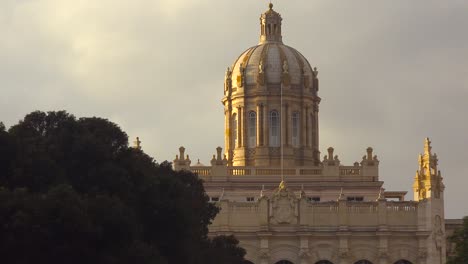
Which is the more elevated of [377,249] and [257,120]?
[257,120]

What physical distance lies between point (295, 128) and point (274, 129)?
183cm

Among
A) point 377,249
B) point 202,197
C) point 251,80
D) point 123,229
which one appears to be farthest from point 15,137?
point 251,80

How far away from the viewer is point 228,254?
367ft

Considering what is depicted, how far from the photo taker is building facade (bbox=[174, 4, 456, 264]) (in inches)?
5546

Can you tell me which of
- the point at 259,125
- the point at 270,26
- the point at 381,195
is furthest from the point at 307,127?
the point at 381,195

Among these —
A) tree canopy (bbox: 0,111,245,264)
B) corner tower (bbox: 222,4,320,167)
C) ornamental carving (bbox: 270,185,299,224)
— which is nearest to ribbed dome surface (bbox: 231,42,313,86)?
corner tower (bbox: 222,4,320,167)

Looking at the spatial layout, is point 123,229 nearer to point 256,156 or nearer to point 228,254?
point 228,254

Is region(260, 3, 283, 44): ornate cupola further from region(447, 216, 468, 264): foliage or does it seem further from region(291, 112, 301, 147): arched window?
region(447, 216, 468, 264): foliage

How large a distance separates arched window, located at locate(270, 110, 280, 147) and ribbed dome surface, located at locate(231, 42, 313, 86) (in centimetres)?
285

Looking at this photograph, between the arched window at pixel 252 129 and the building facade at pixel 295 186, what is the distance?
86mm

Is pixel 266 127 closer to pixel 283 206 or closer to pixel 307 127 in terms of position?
pixel 307 127

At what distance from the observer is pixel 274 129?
153m

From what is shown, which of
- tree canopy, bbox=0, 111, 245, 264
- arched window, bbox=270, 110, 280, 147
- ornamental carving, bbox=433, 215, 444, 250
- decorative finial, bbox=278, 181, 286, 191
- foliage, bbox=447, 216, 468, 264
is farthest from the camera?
arched window, bbox=270, 110, 280, 147

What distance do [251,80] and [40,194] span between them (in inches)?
3072
